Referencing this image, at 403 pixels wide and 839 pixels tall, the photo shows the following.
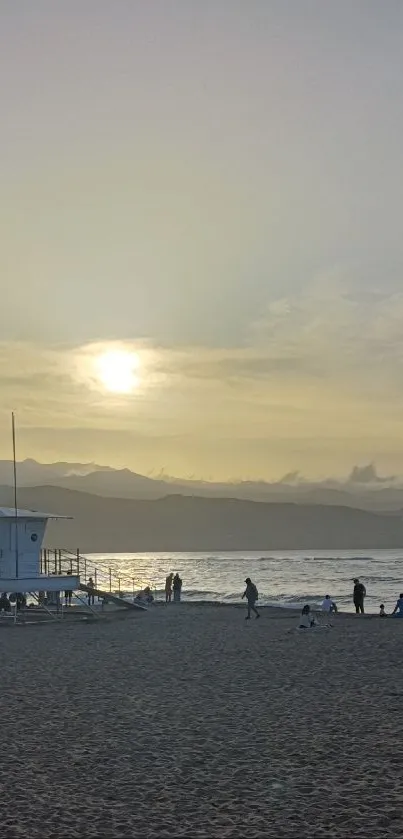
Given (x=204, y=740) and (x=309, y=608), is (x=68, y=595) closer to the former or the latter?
(x=309, y=608)

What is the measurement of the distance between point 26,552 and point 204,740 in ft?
83.8

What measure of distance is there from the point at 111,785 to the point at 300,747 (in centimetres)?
309

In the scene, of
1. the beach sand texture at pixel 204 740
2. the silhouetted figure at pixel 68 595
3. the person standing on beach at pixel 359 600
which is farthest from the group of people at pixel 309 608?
the silhouetted figure at pixel 68 595

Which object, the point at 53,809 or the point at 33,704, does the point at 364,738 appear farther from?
the point at 33,704

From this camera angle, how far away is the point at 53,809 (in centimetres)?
923

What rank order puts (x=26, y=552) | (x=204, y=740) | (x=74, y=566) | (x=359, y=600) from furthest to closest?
(x=74, y=566), (x=26, y=552), (x=359, y=600), (x=204, y=740)

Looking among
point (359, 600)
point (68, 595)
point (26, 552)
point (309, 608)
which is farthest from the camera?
point (68, 595)

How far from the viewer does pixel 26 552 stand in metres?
Result: 37.0

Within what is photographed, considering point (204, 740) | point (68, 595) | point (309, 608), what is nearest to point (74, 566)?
point (68, 595)

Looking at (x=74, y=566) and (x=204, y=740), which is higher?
(x=74, y=566)

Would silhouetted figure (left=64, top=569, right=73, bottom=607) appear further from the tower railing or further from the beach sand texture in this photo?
the beach sand texture

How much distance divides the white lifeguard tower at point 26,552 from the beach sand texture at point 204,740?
11.0 meters

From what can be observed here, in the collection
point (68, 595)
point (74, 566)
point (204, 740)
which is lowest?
point (204, 740)

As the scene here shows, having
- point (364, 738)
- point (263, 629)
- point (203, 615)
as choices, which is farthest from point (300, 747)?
point (203, 615)
